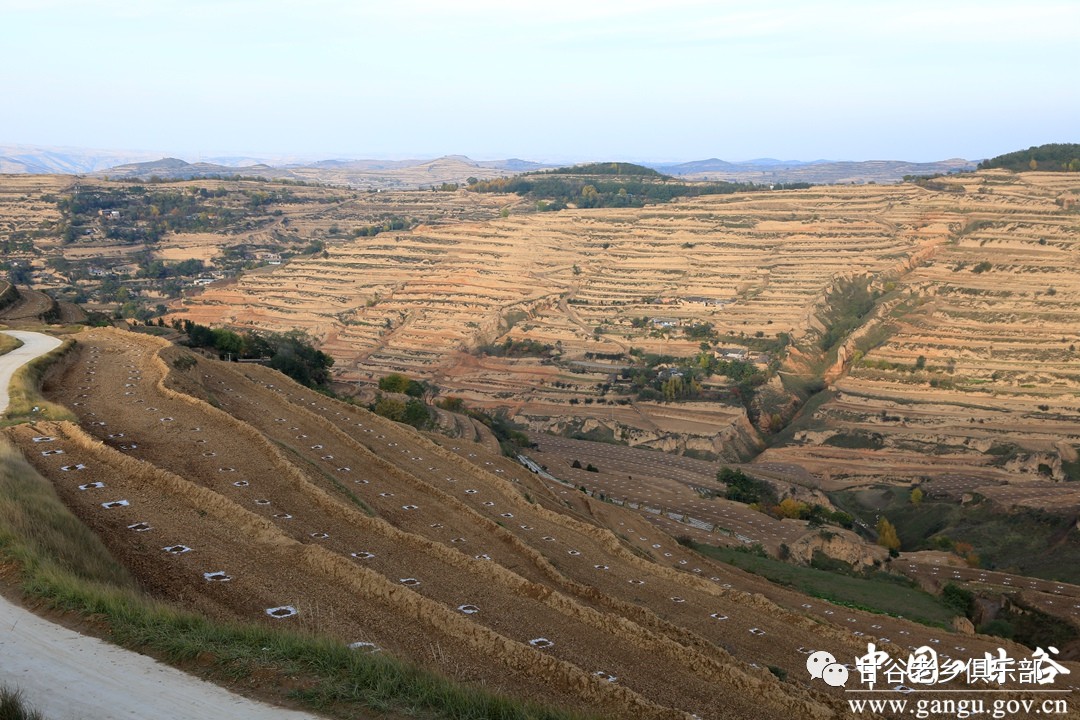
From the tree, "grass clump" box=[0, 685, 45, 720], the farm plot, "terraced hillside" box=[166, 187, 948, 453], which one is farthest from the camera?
"terraced hillside" box=[166, 187, 948, 453]

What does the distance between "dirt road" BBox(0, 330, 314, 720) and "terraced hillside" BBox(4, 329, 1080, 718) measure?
2.13 meters

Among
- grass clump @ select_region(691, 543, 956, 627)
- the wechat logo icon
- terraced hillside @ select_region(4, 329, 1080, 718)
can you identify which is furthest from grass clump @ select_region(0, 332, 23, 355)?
the wechat logo icon

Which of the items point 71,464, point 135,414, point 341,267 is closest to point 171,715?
point 71,464

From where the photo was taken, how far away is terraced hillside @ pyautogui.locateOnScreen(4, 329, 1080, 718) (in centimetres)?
1273

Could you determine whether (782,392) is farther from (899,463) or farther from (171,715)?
(171,715)

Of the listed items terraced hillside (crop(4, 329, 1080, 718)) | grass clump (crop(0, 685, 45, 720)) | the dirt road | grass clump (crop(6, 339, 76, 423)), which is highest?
grass clump (crop(0, 685, 45, 720))

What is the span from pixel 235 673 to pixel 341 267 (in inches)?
4043

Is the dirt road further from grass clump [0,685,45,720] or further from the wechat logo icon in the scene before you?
the wechat logo icon

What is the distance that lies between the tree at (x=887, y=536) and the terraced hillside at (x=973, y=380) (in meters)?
7.41

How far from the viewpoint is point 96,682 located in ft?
32.8

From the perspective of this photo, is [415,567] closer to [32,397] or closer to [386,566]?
[386,566]

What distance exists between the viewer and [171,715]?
944cm

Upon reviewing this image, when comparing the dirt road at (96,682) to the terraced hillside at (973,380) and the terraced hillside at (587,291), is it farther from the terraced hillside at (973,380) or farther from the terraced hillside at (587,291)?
the terraced hillside at (587,291)

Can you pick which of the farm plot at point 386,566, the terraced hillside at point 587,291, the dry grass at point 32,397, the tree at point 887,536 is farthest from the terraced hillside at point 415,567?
the terraced hillside at point 587,291
